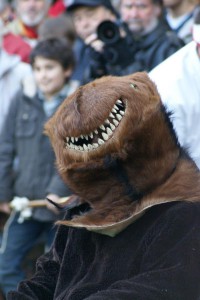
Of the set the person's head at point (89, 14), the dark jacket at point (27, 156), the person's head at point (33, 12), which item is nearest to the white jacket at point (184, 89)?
the dark jacket at point (27, 156)

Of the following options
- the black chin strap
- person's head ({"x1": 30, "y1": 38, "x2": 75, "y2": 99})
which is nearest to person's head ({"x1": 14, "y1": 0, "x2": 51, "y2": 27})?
person's head ({"x1": 30, "y1": 38, "x2": 75, "y2": 99})

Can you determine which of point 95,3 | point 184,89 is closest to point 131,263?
point 184,89

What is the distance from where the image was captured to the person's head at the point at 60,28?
22.5 feet

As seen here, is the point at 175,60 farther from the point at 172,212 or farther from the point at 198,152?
the point at 172,212

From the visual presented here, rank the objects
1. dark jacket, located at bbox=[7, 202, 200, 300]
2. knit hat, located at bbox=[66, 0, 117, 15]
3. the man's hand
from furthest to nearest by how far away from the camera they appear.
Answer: knit hat, located at bbox=[66, 0, 117, 15] < the man's hand < dark jacket, located at bbox=[7, 202, 200, 300]

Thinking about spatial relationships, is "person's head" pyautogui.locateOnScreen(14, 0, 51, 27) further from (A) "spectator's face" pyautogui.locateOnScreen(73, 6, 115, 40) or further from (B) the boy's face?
(B) the boy's face

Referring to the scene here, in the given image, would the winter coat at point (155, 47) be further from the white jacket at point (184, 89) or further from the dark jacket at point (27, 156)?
the white jacket at point (184, 89)

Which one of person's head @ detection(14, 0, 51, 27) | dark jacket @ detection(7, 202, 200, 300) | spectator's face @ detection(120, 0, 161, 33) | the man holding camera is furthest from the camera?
person's head @ detection(14, 0, 51, 27)

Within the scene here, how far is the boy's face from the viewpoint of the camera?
5805 millimetres

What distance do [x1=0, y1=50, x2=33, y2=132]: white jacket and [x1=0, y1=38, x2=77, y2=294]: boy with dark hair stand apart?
50cm

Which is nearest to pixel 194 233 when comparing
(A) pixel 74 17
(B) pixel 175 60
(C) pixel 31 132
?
(B) pixel 175 60

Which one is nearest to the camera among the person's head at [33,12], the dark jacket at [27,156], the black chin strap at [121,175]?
the black chin strap at [121,175]

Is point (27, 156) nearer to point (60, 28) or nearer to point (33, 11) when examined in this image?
point (60, 28)

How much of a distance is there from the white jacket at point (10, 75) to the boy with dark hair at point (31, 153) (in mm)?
504
